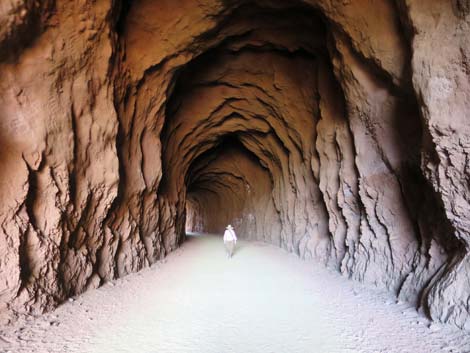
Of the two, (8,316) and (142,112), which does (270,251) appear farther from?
(8,316)

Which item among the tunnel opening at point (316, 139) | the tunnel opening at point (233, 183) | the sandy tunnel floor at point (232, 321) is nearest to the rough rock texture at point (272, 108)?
the tunnel opening at point (316, 139)

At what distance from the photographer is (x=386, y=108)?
568 cm

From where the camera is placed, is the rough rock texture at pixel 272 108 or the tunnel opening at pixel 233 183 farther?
the tunnel opening at pixel 233 183

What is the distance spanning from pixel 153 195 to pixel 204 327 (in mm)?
4998

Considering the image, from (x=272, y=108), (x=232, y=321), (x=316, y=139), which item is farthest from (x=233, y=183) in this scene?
(x=232, y=321)

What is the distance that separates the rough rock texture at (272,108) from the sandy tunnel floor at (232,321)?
38 centimetres

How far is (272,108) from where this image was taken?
36.4 ft

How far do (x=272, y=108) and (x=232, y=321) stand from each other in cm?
795

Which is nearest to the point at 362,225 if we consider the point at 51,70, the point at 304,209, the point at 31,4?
the point at 304,209

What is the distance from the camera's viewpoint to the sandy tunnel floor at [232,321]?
3637 millimetres

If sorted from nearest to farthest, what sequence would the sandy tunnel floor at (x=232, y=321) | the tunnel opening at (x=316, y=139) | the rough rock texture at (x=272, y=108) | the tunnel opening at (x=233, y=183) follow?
the sandy tunnel floor at (x=232, y=321)
the rough rock texture at (x=272, y=108)
the tunnel opening at (x=316, y=139)
the tunnel opening at (x=233, y=183)

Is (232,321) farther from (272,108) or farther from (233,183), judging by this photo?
(233,183)

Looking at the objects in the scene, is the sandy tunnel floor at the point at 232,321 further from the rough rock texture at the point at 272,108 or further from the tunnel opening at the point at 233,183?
the tunnel opening at the point at 233,183

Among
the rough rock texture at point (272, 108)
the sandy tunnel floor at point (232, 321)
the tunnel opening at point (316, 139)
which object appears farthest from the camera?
the tunnel opening at point (316, 139)
